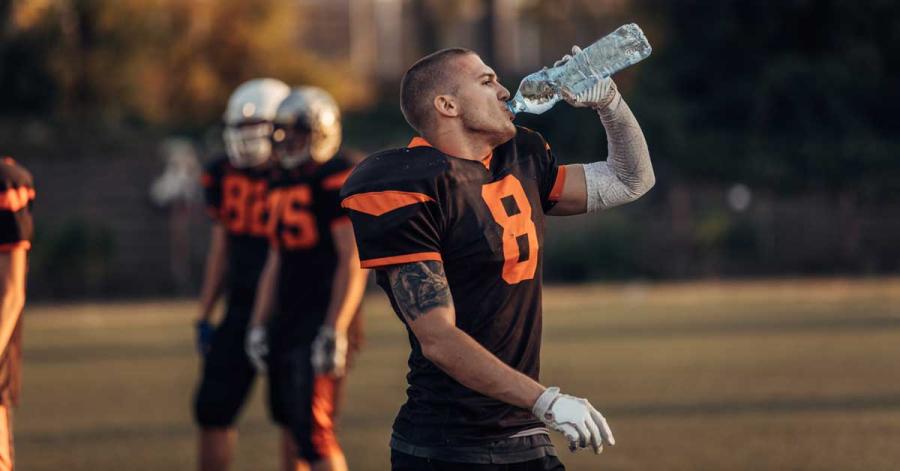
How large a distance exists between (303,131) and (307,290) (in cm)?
71

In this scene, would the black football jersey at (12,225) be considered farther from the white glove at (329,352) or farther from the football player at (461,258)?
the white glove at (329,352)

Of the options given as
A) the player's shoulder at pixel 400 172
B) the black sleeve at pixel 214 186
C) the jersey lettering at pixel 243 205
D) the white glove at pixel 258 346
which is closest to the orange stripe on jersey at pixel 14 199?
the player's shoulder at pixel 400 172

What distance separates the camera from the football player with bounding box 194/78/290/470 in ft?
22.2

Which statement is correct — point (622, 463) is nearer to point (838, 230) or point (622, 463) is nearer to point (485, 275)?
point (485, 275)

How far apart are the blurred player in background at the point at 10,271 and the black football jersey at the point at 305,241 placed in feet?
5.97

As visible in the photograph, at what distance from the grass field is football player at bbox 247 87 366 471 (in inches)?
60.4

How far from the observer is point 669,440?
8656mm

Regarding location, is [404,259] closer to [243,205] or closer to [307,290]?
[307,290]

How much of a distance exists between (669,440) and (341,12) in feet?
105

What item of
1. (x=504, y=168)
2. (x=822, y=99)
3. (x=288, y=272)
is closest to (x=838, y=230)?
(x=822, y=99)

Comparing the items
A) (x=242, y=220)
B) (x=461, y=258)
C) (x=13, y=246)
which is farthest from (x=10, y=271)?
(x=242, y=220)

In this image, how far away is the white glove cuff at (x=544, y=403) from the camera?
3619 millimetres

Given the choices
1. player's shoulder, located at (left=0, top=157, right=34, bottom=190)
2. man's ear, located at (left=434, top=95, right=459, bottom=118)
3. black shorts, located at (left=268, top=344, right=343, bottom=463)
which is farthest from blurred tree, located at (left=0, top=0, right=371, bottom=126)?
man's ear, located at (left=434, top=95, right=459, bottom=118)

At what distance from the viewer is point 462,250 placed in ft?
12.7
